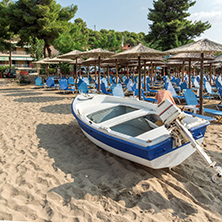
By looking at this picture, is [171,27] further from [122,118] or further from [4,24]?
[122,118]

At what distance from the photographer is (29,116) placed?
641 cm

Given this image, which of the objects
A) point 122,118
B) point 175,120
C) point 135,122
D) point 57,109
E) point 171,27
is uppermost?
point 171,27

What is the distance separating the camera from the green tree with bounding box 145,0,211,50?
82.5 ft

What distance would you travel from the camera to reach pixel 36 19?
76.4 feet

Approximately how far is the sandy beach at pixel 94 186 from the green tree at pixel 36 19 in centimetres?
2258

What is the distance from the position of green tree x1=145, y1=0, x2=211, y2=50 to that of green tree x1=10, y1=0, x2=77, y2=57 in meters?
12.0

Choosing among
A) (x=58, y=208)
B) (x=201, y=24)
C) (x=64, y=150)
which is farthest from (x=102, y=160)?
(x=201, y=24)

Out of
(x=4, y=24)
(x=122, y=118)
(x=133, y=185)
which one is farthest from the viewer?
(x=4, y=24)

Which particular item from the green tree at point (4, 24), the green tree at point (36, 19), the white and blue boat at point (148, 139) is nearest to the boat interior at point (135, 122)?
the white and blue boat at point (148, 139)

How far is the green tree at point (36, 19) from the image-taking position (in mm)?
22672

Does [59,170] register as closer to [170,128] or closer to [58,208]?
[58,208]

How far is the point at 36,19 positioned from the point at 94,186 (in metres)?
25.3

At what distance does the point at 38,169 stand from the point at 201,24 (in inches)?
1133

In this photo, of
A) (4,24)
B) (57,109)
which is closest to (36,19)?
(4,24)
